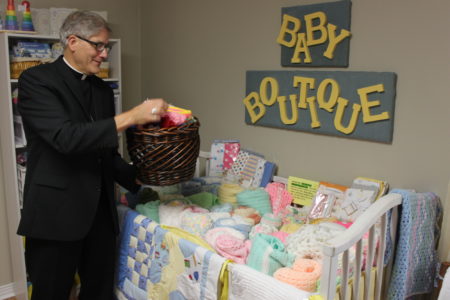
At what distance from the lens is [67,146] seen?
1.47 m

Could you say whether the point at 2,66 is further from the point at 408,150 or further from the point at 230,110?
the point at 408,150

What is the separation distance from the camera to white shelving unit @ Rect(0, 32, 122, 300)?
2.22 metres

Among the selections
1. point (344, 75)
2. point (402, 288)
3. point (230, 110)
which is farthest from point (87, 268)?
point (344, 75)

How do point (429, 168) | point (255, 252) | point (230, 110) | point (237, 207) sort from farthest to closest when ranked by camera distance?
point (230, 110) < point (237, 207) < point (429, 168) < point (255, 252)

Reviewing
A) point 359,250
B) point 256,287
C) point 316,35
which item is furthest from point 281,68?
point 256,287

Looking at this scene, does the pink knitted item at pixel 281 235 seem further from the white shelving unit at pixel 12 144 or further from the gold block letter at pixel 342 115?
the white shelving unit at pixel 12 144

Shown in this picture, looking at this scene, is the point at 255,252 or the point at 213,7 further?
the point at 213,7

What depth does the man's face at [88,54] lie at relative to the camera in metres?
1.59

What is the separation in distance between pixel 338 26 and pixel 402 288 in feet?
3.73

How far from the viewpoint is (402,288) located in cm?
158

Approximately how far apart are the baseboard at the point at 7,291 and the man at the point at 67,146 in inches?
46.1

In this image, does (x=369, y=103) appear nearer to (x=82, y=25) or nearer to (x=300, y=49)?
(x=300, y=49)

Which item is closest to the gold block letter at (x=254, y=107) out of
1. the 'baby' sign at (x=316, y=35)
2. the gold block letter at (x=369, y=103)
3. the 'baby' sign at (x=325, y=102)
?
the 'baby' sign at (x=325, y=102)

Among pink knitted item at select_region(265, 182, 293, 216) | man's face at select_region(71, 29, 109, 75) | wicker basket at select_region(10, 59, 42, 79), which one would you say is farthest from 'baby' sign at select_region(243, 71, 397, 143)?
wicker basket at select_region(10, 59, 42, 79)
